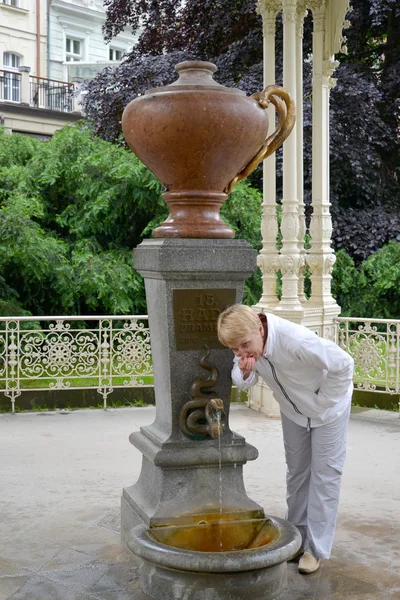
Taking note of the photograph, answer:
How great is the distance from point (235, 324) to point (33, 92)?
2311cm

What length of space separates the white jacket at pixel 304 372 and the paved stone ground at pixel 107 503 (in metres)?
0.87

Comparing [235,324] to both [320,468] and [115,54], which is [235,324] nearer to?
[320,468]

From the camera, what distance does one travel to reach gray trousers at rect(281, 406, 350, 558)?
13.8 feet

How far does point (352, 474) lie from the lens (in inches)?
249

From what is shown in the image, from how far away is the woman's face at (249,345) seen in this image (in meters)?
3.76

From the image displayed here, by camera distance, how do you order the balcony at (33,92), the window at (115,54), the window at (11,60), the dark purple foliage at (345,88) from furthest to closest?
the window at (115,54), the window at (11,60), the balcony at (33,92), the dark purple foliage at (345,88)

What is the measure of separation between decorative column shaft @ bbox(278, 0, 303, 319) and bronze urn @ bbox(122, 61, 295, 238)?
399 cm

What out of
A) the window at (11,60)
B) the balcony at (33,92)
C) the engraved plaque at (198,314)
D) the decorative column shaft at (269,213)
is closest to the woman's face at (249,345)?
the engraved plaque at (198,314)

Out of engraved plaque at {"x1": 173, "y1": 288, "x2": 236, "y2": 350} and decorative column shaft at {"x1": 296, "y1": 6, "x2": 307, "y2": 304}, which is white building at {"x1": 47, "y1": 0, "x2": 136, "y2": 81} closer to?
decorative column shaft at {"x1": 296, "y1": 6, "x2": 307, "y2": 304}

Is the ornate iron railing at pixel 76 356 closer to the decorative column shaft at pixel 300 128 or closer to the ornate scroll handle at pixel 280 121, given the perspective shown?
the decorative column shaft at pixel 300 128

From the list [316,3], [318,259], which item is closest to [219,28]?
[316,3]

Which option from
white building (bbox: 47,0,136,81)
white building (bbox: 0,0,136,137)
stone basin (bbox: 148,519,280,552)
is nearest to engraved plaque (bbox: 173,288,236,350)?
stone basin (bbox: 148,519,280,552)

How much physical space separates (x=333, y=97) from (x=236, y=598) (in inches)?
452

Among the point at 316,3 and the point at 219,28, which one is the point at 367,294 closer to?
the point at 316,3
